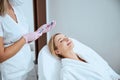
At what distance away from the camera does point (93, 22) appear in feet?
6.50

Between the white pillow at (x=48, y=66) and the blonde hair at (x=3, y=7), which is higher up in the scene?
the blonde hair at (x=3, y=7)

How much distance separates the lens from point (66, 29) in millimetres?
2074

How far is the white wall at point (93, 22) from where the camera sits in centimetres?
193

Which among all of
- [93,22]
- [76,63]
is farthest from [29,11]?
[76,63]

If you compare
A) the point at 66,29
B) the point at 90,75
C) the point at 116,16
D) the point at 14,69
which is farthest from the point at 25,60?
the point at 116,16

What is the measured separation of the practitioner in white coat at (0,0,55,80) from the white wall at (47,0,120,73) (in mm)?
683

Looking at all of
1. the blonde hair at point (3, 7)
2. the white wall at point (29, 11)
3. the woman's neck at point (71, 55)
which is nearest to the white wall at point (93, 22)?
the white wall at point (29, 11)

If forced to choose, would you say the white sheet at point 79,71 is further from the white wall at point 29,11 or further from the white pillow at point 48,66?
the white wall at point 29,11

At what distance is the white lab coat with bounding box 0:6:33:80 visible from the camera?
4.01 ft

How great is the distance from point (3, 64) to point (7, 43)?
139 mm

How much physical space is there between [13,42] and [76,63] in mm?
395

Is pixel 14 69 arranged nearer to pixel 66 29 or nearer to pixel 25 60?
pixel 25 60

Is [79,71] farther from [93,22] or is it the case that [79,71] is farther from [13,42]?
[93,22]

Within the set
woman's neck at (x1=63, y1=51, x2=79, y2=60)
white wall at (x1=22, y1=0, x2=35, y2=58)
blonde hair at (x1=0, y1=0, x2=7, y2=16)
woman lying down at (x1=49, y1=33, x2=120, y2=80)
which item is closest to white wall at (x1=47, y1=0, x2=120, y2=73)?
white wall at (x1=22, y1=0, x2=35, y2=58)
